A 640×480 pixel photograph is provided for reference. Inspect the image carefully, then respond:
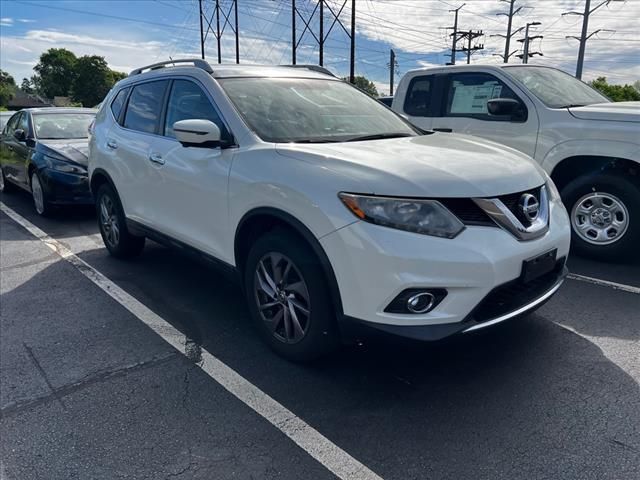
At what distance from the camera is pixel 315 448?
2389mm

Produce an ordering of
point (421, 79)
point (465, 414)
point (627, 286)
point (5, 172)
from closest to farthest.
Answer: point (465, 414)
point (627, 286)
point (421, 79)
point (5, 172)

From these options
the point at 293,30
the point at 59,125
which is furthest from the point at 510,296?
the point at 293,30

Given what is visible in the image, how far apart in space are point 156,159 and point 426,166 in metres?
2.36

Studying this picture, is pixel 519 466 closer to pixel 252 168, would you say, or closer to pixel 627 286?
pixel 252 168

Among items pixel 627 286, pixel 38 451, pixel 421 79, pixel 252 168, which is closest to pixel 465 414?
pixel 252 168

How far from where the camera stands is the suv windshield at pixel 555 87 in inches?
211

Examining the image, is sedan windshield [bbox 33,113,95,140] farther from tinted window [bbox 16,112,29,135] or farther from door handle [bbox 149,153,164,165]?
door handle [bbox 149,153,164,165]

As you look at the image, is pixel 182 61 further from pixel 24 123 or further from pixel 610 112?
pixel 24 123

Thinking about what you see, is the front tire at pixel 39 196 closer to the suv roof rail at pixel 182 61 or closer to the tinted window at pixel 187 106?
the suv roof rail at pixel 182 61

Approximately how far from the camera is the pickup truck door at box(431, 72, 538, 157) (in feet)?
17.5

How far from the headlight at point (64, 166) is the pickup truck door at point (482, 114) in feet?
16.2

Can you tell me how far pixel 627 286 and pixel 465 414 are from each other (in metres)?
2.54

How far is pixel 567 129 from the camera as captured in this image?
4.96m

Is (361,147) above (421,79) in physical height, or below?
below
